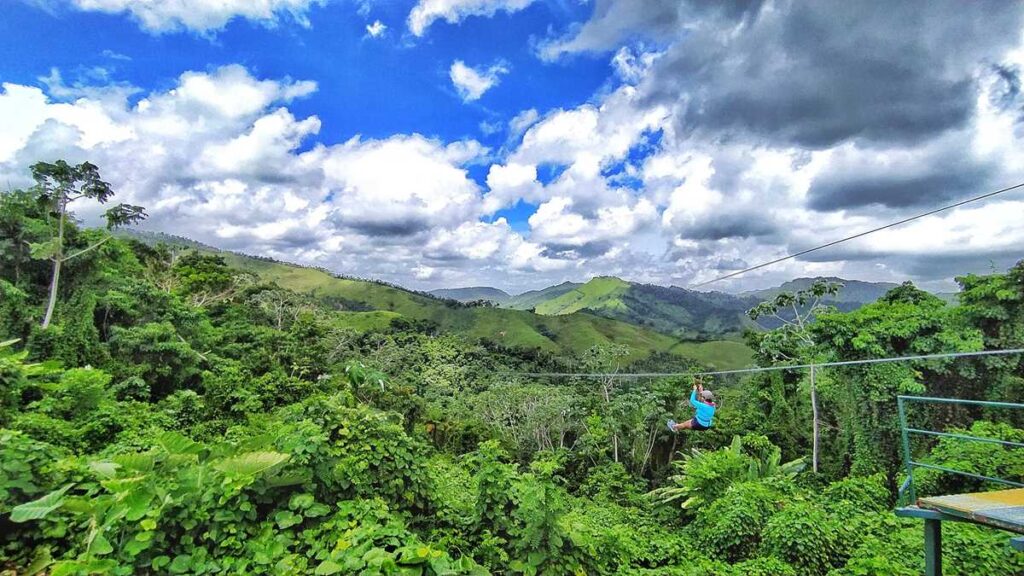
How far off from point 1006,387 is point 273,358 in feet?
90.4

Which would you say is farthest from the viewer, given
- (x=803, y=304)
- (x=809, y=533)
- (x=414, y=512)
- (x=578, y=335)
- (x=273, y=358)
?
(x=578, y=335)

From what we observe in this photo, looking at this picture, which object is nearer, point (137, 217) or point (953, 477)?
point (953, 477)

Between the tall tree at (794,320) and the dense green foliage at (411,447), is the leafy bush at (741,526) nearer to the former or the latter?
the dense green foliage at (411,447)

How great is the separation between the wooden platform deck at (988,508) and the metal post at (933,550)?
1.55ft

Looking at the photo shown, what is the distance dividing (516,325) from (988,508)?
92788 mm

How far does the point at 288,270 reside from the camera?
13962 centimetres

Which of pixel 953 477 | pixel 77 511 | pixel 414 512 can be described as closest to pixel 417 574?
pixel 414 512

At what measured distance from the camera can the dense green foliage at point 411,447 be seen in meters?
3.17

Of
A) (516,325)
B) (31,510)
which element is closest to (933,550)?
(31,510)

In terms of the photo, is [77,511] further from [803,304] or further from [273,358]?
[803,304]

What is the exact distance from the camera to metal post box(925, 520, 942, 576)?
3865 millimetres

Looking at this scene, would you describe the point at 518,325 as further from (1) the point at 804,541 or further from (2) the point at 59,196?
(1) the point at 804,541

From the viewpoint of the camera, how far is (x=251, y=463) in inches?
133

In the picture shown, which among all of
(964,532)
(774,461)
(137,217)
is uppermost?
(137,217)
